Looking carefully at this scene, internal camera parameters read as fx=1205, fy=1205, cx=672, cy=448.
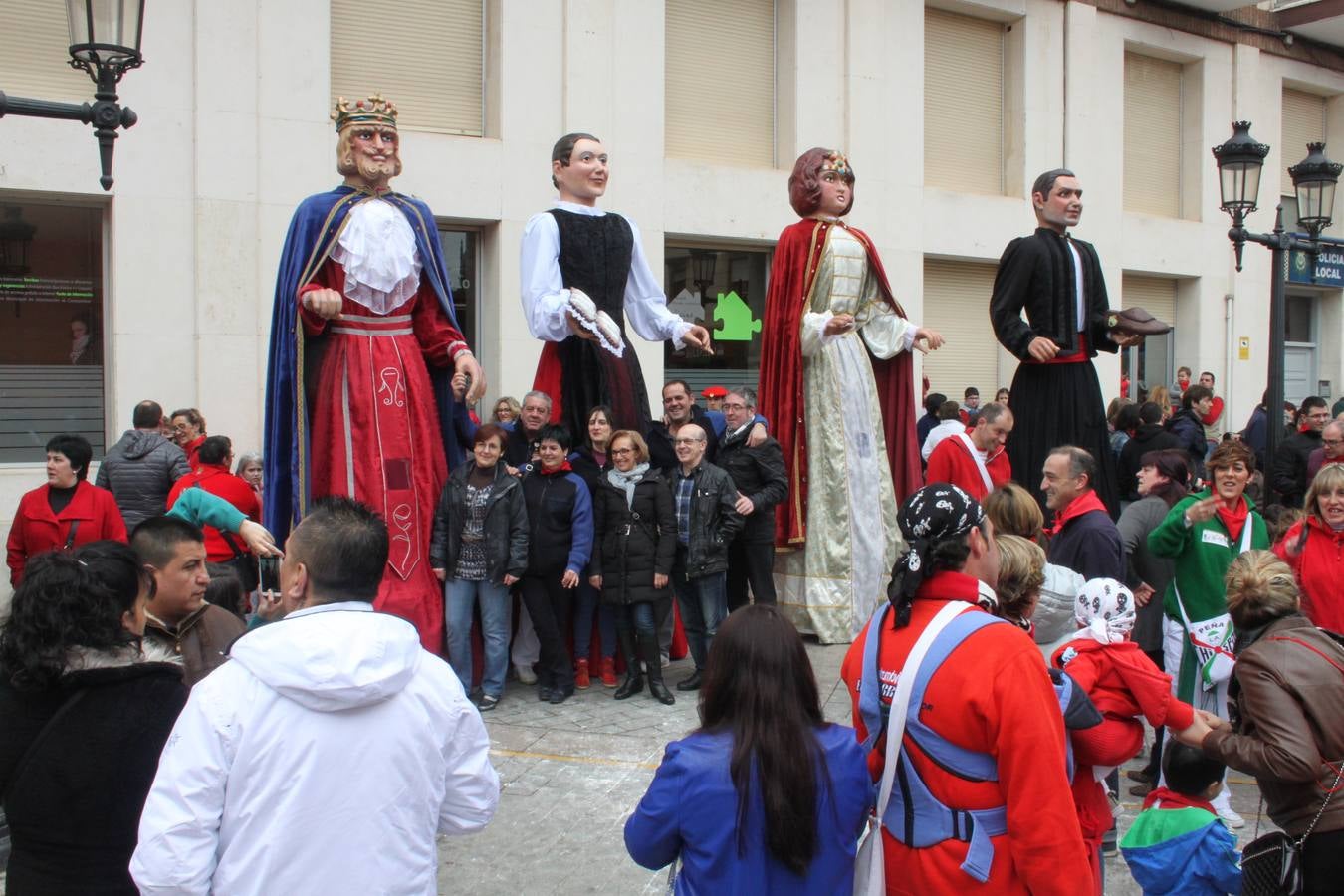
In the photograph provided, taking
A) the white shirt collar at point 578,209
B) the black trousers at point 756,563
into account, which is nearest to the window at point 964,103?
the black trousers at point 756,563

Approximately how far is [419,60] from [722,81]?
313 centimetres

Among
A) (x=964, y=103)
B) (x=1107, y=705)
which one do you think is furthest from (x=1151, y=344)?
(x=1107, y=705)

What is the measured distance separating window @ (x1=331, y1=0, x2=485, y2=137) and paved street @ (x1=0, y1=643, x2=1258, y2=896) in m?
6.03

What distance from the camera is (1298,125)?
17.1 meters

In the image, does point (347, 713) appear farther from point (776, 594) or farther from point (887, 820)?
point (776, 594)

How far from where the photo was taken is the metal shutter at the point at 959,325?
45.1 ft

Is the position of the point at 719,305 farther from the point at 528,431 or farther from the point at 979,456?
the point at 528,431

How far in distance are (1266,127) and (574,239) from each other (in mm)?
13626

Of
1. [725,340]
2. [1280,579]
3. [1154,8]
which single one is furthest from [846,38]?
[1280,579]

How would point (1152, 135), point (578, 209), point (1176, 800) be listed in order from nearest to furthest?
point (1176, 800) < point (578, 209) < point (1152, 135)

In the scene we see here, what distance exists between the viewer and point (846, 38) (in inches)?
491

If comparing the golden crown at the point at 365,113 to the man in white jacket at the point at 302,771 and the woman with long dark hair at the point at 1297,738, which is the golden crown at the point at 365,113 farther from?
the woman with long dark hair at the point at 1297,738

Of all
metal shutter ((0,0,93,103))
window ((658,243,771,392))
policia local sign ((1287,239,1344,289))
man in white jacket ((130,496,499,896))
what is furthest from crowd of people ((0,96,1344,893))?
window ((658,243,771,392))

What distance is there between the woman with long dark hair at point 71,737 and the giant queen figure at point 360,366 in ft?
8.71
